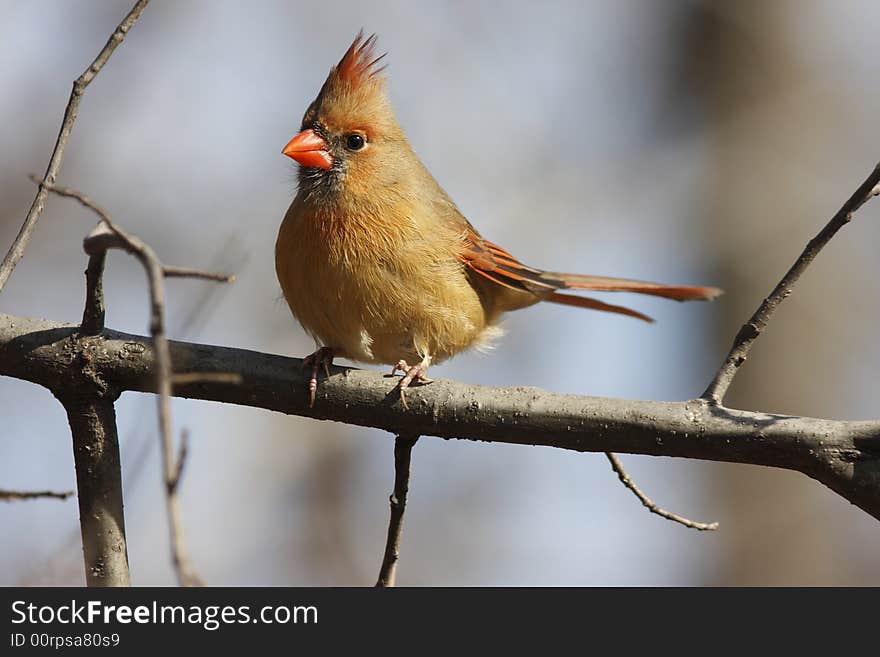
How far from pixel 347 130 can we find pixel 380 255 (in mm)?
672

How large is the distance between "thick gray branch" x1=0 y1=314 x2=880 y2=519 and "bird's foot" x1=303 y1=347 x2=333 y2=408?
24mm

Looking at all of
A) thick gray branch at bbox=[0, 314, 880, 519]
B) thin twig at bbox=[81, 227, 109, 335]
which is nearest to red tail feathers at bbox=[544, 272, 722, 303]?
thick gray branch at bbox=[0, 314, 880, 519]

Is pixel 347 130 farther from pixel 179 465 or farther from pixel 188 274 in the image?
pixel 179 465

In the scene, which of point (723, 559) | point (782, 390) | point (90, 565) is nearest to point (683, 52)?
point (782, 390)

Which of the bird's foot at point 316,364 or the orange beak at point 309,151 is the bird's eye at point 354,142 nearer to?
the orange beak at point 309,151

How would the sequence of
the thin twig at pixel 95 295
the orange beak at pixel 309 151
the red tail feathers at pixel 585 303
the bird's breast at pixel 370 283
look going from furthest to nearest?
the red tail feathers at pixel 585 303 → the orange beak at pixel 309 151 → the bird's breast at pixel 370 283 → the thin twig at pixel 95 295

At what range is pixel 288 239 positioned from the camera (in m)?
3.81

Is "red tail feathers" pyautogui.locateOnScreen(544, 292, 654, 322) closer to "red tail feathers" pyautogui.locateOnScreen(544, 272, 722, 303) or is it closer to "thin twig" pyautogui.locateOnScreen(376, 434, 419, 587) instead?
"red tail feathers" pyautogui.locateOnScreen(544, 272, 722, 303)

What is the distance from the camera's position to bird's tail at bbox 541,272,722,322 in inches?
160

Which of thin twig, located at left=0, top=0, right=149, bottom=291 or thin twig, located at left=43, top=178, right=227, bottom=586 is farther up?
thin twig, located at left=0, top=0, right=149, bottom=291

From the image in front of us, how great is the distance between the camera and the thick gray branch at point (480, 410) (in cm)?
262

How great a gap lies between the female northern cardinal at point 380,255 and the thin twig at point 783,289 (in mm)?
1070

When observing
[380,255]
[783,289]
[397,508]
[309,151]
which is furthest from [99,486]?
[783,289]

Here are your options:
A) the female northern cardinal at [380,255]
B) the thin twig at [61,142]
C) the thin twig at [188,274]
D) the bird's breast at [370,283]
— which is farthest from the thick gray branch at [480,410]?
the thin twig at [188,274]
